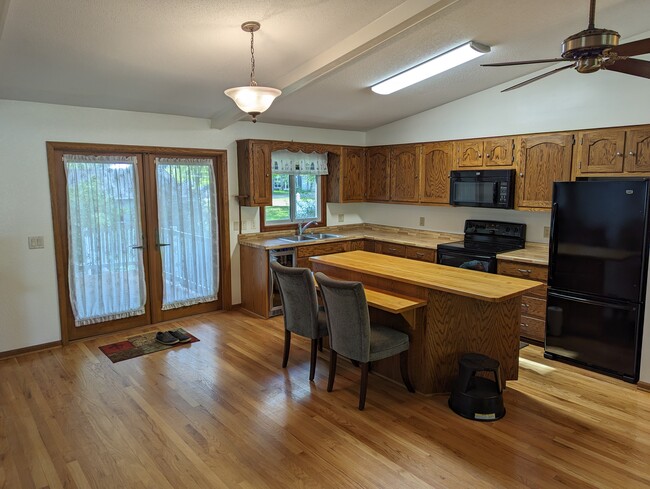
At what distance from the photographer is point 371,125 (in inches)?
243

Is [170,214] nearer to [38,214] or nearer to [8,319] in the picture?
[38,214]

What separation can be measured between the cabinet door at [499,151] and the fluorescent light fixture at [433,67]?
1.19m

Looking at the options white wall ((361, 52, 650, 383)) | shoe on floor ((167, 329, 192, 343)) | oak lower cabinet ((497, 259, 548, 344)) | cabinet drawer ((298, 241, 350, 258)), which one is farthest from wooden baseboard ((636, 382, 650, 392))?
shoe on floor ((167, 329, 192, 343))

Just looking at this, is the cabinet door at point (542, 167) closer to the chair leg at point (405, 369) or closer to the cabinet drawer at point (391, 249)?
the cabinet drawer at point (391, 249)

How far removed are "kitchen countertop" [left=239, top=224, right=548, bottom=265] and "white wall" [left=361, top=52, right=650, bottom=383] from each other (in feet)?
0.59

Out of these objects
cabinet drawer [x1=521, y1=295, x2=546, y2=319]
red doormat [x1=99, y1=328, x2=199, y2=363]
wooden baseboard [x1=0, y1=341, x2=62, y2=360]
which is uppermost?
cabinet drawer [x1=521, y1=295, x2=546, y2=319]

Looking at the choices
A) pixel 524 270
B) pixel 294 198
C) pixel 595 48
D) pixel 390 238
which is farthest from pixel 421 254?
pixel 595 48

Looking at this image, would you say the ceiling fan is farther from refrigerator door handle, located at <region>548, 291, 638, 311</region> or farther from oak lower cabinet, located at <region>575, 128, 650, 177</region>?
refrigerator door handle, located at <region>548, 291, 638, 311</region>

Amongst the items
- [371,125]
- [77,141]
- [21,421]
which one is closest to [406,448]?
[21,421]

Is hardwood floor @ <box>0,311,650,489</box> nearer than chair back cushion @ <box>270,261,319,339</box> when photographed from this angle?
Yes

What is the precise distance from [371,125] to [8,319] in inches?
190

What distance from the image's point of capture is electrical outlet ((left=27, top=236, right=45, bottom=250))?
4.05 m

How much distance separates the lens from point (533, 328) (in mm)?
4246

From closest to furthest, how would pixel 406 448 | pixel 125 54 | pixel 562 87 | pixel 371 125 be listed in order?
pixel 406 448 → pixel 125 54 → pixel 562 87 → pixel 371 125
